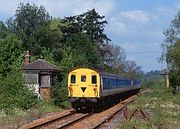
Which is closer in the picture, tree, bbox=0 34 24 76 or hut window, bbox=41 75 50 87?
hut window, bbox=41 75 50 87

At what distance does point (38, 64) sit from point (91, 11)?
1815 inches

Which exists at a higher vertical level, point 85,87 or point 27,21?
point 27,21

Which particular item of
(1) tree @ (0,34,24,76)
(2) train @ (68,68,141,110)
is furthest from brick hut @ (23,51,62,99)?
(2) train @ (68,68,141,110)

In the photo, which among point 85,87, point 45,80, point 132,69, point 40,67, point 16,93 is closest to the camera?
point 85,87

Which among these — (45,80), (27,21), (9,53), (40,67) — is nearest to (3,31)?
(27,21)

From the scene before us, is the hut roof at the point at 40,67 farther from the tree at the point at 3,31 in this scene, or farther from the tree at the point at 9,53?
the tree at the point at 3,31

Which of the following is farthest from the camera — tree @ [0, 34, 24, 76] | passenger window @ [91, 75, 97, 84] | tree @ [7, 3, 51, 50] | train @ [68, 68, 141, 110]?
tree @ [7, 3, 51, 50]

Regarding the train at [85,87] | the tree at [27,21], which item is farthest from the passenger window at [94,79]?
the tree at [27,21]

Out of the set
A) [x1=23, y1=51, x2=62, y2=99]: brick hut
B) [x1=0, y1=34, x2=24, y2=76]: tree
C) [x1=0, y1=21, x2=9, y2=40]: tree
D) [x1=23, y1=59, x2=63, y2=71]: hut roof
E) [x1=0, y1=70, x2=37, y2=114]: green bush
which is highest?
[x1=0, y1=21, x2=9, y2=40]: tree

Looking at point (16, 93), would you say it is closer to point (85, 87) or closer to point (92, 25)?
point (85, 87)

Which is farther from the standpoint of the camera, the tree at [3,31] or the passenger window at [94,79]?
the tree at [3,31]

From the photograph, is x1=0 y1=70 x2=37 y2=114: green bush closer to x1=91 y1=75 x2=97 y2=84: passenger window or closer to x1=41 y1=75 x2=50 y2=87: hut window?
x1=91 y1=75 x2=97 y2=84: passenger window

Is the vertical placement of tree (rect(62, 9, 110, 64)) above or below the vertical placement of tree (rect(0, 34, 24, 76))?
above

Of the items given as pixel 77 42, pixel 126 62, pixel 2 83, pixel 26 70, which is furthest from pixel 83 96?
pixel 126 62
